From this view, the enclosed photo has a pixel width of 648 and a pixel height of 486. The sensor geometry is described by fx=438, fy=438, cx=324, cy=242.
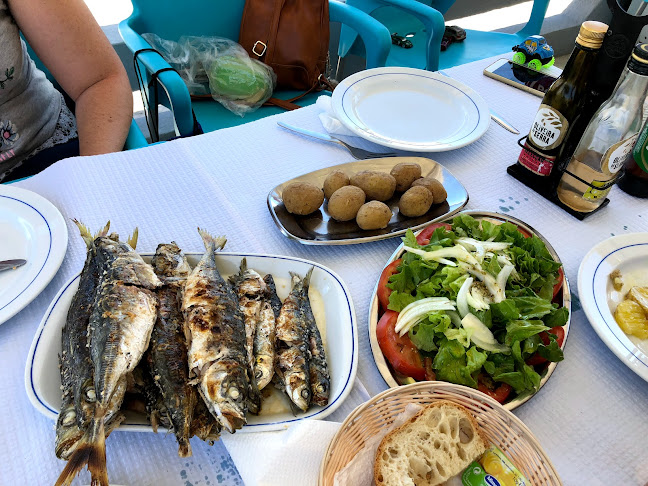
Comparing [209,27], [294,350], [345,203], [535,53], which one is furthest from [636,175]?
[209,27]

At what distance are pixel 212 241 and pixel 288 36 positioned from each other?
1463 mm

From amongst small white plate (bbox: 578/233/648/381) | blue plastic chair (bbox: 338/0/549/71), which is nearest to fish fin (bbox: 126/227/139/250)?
small white plate (bbox: 578/233/648/381)

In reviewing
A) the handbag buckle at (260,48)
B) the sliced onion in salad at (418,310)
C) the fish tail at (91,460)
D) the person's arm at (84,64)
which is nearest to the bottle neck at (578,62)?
the sliced onion in salad at (418,310)

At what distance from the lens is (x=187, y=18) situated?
2033 millimetres

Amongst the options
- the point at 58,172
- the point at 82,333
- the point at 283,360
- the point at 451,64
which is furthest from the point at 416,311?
the point at 451,64

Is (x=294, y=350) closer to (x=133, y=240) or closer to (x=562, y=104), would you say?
(x=133, y=240)

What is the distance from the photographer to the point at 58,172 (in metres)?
1.15

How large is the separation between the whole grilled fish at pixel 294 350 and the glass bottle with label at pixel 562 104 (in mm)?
701

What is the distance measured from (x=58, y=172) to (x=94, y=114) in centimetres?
37

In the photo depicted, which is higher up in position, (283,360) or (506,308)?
(506,308)

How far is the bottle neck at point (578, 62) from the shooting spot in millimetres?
978

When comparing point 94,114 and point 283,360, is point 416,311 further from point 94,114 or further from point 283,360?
point 94,114

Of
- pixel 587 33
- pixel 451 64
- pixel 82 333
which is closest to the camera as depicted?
pixel 82 333

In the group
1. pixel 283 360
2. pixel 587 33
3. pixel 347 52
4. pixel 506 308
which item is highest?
pixel 587 33
